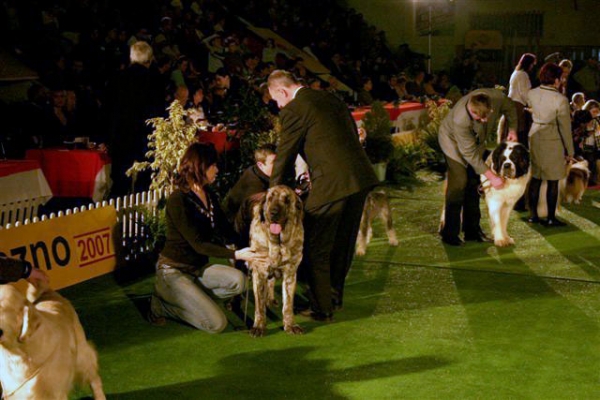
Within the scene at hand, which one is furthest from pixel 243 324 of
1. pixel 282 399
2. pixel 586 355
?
pixel 586 355

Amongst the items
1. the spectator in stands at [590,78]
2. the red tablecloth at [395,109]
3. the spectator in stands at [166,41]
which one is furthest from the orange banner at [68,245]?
the spectator in stands at [590,78]

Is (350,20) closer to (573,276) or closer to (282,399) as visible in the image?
(573,276)

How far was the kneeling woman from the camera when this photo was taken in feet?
18.8

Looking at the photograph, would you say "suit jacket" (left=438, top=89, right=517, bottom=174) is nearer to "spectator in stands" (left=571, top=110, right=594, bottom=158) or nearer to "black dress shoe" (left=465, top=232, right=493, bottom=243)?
"black dress shoe" (left=465, top=232, right=493, bottom=243)

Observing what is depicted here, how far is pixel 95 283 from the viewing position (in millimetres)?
7074

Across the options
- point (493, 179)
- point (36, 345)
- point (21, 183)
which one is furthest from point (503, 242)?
point (36, 345)

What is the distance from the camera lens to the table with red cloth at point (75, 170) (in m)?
8.81

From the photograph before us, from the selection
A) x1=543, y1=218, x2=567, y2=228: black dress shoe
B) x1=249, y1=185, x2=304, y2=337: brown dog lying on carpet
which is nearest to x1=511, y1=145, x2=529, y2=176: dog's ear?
x1=543, y1=218, x2=567, y2=228: black dress shoe

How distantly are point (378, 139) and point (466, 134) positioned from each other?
4.14 meters

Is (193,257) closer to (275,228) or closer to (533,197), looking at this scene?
(275,228)

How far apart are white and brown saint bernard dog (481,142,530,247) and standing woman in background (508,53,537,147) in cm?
194

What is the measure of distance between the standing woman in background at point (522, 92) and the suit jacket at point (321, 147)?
5.01m

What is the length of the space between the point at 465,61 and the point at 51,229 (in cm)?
1966

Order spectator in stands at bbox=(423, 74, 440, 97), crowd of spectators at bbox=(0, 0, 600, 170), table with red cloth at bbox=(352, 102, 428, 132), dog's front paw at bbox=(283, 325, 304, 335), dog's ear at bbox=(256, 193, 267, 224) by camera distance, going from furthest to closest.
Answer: spectator in stands at bbox=(423, 74, 440, 97), table with red cloth at bbox=(352, 102, 428, 132), crowd of spectators at bbox=(0, 0, 600, 170), dog's front paw at bbox=(283, 325, 304, 335), dog's ear at bbox=(256, 193, 267, 224)
